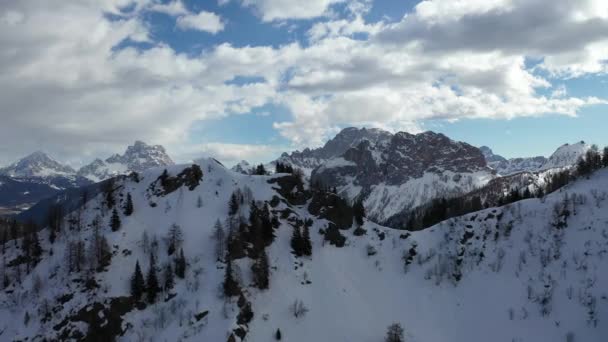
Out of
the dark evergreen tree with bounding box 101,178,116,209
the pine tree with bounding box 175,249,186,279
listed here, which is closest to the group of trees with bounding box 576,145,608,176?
the pine tree with bounding box 175,249,186,279

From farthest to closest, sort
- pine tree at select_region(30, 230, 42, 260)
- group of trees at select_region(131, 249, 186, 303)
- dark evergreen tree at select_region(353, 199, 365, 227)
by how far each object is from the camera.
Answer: dark evergreen tree at select_region(353, 199, 365, 227), pine tree at select_region(30, 230, 42, 260), group of trees at select_region(131, 249, 186, 303)

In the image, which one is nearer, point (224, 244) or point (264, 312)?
point (264, 312)

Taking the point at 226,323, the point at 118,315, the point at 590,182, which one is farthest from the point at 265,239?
the point at 590,182

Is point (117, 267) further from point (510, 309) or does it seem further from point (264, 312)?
point (510, 309)

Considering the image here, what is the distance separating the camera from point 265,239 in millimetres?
100062

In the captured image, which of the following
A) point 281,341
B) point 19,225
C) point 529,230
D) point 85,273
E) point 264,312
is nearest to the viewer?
point 281,341

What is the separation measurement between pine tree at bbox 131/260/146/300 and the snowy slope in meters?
2.21

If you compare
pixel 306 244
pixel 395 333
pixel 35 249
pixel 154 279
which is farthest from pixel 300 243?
pixel 35 249

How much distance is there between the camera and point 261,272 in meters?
88.6

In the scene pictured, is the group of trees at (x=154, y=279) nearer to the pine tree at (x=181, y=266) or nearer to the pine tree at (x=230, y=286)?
the pine tree at (x=181, y=266)

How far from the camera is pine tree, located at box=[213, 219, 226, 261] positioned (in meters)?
92.4

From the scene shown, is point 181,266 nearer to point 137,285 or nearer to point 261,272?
point 137,285

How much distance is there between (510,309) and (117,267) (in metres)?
77.0

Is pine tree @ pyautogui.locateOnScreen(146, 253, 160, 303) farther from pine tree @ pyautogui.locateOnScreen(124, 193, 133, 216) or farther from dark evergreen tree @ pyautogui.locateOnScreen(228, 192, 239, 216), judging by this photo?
dark evergreen tree @ pyautogui.locateOnScreen(228, 192, 239, 216)
